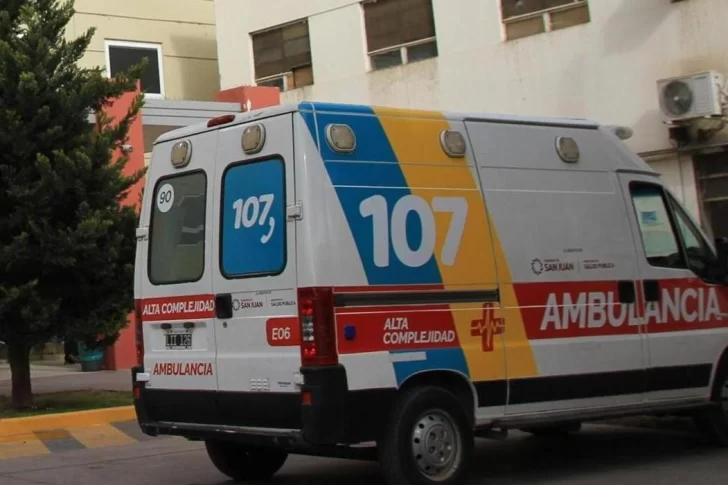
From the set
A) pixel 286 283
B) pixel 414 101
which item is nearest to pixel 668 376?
pixel 286 283

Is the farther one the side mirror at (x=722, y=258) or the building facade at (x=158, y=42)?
the building facade at (x=158, y=42)

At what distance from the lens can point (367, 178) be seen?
24.7 ft

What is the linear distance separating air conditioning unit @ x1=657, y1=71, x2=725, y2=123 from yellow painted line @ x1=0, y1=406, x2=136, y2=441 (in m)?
7.69

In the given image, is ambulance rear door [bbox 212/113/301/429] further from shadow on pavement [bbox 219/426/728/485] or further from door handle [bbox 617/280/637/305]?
door handle [bbox 617/280/637/305]

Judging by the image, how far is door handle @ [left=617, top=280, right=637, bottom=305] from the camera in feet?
28.5

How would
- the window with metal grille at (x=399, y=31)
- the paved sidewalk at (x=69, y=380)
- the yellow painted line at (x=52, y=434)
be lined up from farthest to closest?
the window with metal grille at (x=399, y=31) → the paved sidewalk at (x=69, y=380) → the yellow painted line at (x=52, y=434)

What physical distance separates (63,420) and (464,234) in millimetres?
6390

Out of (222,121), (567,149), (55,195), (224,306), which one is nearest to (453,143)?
(567,149)

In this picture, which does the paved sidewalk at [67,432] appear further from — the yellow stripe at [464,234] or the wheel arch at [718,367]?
the wheel arch at [718,367]

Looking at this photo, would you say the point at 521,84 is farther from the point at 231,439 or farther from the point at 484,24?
the point at 231,439

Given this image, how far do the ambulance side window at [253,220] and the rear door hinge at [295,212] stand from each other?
0.08 metres

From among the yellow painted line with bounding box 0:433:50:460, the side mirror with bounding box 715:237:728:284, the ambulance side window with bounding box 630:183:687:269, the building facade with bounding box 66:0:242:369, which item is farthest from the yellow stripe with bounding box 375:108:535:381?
the building facade with bounding box 66:0:242:369

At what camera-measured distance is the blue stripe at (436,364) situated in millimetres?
7469

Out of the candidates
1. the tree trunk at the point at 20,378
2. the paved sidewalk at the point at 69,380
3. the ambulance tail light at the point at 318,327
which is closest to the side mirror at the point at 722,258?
the ambulance tail light at the point at 318,327
